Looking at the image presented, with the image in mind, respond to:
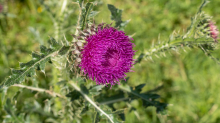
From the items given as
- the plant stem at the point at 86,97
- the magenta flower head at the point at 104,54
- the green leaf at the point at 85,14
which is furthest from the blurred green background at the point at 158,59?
the green leaf at the point at 85,14

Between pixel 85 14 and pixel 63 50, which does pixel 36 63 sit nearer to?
pixel 63 50

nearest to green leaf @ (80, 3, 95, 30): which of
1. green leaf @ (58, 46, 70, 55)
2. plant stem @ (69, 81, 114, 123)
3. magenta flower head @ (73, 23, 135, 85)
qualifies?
magenta flower head @ (73, 23, 135, 85)

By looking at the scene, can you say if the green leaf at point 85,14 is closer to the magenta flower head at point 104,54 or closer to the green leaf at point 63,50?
the magenta flower head at point 104,54

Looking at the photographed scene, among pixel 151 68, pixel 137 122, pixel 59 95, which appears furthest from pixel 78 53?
pixel 151 68

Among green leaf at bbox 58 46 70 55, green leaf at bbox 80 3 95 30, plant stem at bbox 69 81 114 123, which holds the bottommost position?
plant stem at bbox 69 81 114 123

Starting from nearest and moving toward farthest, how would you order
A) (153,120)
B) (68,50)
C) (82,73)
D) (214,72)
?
(68,50) → (82,73) → (153,120) → (214,72)

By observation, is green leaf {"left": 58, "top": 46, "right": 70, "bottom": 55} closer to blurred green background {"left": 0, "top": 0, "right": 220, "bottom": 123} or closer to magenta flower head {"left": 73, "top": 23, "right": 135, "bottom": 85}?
magenta flower head {"left": 73, "top": 23, "right": 135, "bottom": 85}

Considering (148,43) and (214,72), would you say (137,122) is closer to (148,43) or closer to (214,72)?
(148,43)
